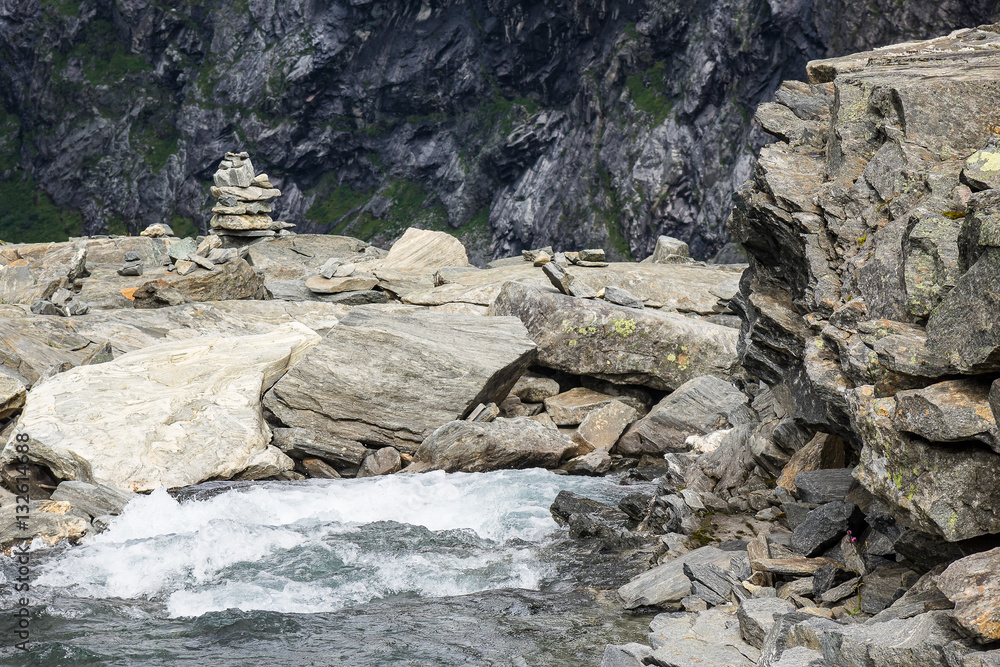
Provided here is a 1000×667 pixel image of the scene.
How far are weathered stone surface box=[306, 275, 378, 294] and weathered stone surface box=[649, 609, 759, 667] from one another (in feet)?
81.1

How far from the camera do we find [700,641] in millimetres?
9055

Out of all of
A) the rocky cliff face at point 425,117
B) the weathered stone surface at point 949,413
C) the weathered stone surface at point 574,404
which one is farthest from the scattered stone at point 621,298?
the rocky cliff face at point 425,117

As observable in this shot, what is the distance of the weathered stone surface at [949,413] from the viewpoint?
6.58 metres

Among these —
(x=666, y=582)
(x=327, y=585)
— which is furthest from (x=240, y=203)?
(x=666, y=582)

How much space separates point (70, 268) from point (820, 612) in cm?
3401

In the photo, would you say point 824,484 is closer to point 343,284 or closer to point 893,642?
point 893,642

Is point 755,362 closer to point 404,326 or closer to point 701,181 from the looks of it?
point 404,326

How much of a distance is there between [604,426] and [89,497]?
1303 centimetres

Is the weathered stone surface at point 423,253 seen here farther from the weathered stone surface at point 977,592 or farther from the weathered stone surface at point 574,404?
the weathered stone surface at point 977,592

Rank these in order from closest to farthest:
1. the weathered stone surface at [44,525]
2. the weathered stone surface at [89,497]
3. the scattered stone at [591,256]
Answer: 1. the weathered stone surface at [44,525]
2. the weathered stone surface at [89,497]
3. the scattered stone at [591,256]

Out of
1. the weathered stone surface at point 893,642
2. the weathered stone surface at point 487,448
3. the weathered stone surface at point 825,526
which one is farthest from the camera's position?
the weathered stone surface at point 487,448

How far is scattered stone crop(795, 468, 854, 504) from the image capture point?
11.1 metres

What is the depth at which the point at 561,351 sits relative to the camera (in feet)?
78.7

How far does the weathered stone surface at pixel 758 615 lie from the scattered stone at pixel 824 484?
2.44m
